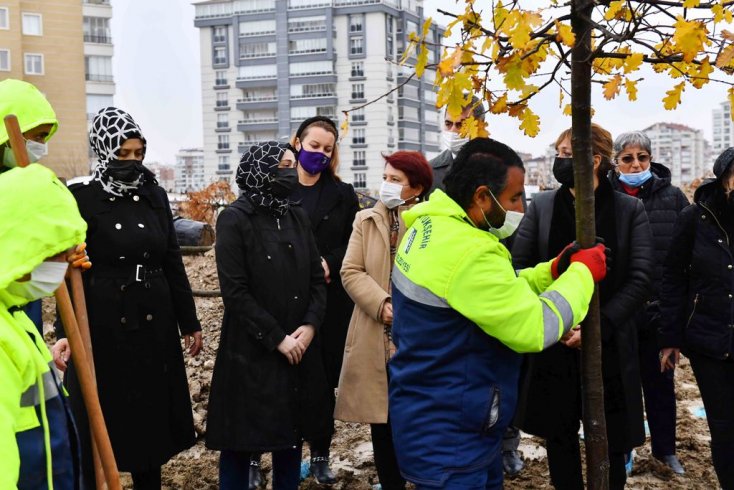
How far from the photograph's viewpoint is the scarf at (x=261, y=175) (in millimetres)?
4379

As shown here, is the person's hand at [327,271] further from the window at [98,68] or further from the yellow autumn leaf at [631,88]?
the window at [98,68]

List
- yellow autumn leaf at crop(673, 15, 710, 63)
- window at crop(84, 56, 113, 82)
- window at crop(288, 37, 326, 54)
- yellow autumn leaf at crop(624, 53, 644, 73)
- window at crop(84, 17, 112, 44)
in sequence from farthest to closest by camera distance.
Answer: window at crop(288, 37, 326, 54) < window at crop(84, 17, 112, 44) < window at crop(84, 56, 113, 82) < yellow autumn leaf at crop(624, 53, 644, 73) < yellow autumn leaf at crop(673, 15, 710, 63)

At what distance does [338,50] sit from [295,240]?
96.3 meters

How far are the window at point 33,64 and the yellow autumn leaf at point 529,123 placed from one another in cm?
5552

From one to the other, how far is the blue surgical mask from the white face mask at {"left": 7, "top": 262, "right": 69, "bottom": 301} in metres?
4.13

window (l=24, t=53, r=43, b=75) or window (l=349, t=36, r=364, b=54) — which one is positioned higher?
window (l=349, t=36, r=364, b=54)

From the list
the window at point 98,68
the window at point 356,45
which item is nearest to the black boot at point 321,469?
the window at point 98,68

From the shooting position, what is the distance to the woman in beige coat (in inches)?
181

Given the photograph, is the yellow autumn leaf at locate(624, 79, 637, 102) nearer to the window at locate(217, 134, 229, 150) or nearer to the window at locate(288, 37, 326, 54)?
Answer: the window at locate(288, 37, 326, 54)

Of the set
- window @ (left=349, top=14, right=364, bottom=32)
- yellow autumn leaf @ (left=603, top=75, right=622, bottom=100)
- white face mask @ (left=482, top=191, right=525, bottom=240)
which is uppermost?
window @ (left=349, top=14, right=364, bottom=32)

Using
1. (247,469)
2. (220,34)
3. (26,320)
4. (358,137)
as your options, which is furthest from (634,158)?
(220,34)

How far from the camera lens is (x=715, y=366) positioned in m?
4.43

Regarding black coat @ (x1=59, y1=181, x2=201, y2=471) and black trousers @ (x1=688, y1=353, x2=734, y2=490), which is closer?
black coat @ (x1=59, y1=181, x2=201, y2=471)

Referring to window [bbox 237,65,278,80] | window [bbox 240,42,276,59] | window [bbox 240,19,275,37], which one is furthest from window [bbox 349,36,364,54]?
window [bbox 240,19,275,37]
